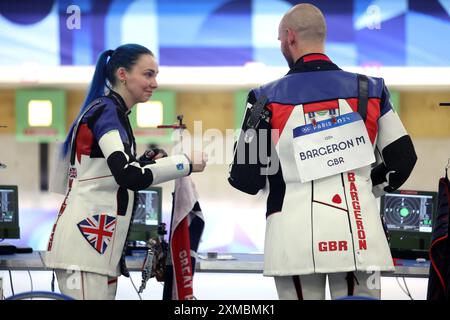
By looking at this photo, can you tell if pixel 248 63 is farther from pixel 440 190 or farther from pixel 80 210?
pixel 80 210

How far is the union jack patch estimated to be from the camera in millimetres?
2873

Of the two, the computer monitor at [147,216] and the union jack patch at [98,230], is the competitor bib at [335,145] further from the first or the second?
the computer monitor at [147,216]

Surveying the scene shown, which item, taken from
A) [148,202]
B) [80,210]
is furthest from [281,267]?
[148,202]

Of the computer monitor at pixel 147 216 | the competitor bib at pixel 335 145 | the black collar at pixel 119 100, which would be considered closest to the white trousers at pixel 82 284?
the black collar at pixel 119 100

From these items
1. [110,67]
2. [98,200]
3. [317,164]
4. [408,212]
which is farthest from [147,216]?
[317,164]

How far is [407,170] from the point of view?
9.02 ft

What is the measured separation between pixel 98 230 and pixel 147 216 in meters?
2.39

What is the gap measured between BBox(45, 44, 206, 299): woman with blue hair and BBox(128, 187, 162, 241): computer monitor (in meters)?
2.24

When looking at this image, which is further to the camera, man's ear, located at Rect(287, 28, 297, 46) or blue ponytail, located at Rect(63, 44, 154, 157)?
blue ponytail, located at Rect(63, 44, 154, 157)

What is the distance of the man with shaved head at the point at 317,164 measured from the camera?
261 centimetres

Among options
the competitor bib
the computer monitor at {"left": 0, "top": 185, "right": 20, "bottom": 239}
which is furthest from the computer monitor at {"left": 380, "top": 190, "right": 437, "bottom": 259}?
the competitor bib

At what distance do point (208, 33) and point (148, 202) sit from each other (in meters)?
1.56

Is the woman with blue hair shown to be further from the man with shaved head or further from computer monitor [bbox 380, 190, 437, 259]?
computer monitor [bbox 380, 190, 437, 259]

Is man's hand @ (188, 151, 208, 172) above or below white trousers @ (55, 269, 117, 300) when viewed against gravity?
above
